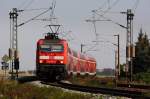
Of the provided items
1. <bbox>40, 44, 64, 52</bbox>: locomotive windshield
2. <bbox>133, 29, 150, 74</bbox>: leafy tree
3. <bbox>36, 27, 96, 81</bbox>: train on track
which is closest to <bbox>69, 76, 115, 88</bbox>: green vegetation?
<bbox>36, 27, 96, 81</bbox>: train on track

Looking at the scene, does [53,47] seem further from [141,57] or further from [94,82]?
[141,57]

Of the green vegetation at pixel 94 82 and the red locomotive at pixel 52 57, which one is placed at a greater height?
the red locomotive at pixel 52 57

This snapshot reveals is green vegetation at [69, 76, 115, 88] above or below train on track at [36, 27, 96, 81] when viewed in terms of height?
below

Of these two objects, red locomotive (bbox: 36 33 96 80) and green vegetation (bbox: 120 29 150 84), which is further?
green vegetation (bbox: 120 29 150 84)

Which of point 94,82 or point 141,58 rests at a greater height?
point 141,58

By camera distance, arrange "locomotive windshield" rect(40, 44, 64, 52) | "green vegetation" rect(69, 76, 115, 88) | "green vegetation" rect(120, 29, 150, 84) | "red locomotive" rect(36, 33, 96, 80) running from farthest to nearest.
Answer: "green vegetation" rect(120, 29, 150, 84)
"green vegetation" rect(69, 76, 115, 88)
"locomotive windshield" rect(40, 44, 64, 52)
"red locomotive" rect(36, 33, 96, 80)

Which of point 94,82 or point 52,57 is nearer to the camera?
point 52,57

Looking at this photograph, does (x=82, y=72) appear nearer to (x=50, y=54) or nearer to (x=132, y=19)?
(x=132, y=19)

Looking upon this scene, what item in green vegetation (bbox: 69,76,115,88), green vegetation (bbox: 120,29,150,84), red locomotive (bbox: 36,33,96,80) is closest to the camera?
red locomotive (bbox: 36,33,96,80)

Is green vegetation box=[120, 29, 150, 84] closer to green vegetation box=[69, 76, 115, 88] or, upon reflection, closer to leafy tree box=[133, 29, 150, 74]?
leafy tree box=[133, 29, 150, 74]

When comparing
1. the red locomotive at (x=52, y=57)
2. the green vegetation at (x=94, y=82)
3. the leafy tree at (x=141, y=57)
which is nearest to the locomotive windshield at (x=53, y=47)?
the red locomotive at (x=52, y=57)

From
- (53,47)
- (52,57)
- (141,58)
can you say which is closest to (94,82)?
(52,57)

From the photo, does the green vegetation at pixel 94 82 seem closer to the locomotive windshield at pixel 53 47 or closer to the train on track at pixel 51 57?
the train on track at pixel 51 57

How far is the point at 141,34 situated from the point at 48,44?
188 ft
